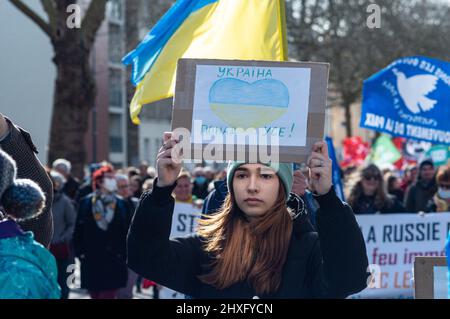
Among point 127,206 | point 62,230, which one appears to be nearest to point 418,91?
point 127,206

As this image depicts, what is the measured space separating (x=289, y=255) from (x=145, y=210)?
0.54 meters

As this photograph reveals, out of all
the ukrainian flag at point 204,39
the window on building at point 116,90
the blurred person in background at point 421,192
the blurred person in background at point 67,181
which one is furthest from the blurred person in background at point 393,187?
the window on building at point 116,90

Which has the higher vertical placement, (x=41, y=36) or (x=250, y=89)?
(x=41, y=36)

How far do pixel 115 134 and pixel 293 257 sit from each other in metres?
53.4

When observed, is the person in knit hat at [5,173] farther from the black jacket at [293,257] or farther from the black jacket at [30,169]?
the black jacket at [30,169]

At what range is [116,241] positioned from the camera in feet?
34.1

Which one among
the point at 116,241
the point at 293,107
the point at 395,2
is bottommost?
the point at 116,241

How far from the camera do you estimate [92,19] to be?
17.3 m

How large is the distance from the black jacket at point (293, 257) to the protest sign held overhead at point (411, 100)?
6359 millimetres

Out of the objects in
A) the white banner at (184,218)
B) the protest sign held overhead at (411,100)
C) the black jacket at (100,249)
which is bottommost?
the black jacket at (100,249)

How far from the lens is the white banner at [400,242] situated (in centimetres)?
1001

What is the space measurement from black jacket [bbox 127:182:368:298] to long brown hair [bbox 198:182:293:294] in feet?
0.10
